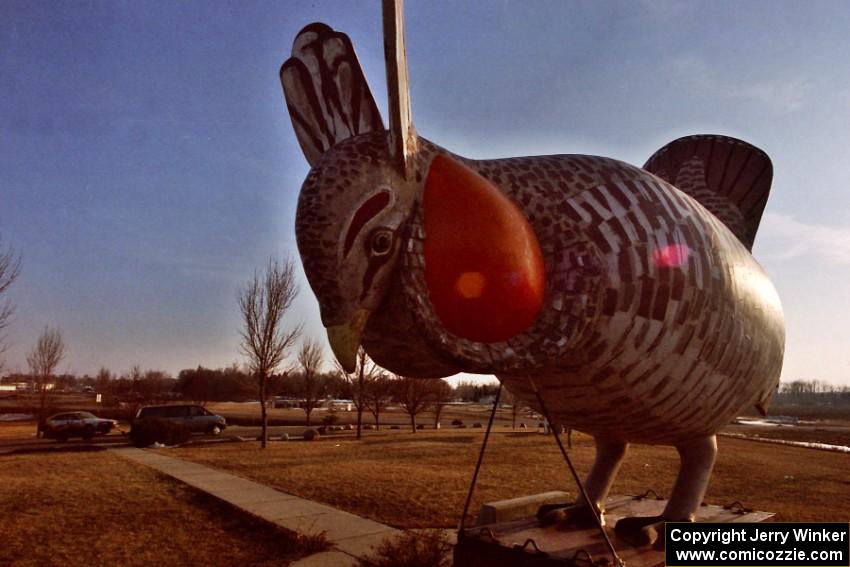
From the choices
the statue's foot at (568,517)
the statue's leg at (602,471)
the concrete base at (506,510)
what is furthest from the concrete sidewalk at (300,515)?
the statue's leg at (602,471)

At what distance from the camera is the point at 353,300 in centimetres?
216

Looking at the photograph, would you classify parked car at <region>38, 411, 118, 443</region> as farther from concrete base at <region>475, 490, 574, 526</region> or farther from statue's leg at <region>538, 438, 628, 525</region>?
statue's leg at <region>538, 438, 628, 525</region>

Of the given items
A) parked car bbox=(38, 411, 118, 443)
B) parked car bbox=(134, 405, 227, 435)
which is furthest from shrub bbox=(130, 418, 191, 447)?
parked car bbox=(38, 411, 118, 443)

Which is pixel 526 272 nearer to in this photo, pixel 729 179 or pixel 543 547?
pixel 543 547

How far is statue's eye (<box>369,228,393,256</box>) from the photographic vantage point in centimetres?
216

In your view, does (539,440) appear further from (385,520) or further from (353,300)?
(353,300)

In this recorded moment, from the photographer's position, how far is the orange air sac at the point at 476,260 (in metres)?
2.19

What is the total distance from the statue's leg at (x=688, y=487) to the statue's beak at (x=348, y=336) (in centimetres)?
261

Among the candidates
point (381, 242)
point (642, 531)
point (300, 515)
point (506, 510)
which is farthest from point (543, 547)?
point (300, 515)

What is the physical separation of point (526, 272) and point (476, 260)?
0.23 m

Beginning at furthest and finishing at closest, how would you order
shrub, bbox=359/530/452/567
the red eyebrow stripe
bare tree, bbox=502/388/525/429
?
1. shrub, bbox=359/530/452/567
2. bare tree, bbox=502/388/525/429
3. the red eyebrow stripe

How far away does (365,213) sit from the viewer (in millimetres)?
2158

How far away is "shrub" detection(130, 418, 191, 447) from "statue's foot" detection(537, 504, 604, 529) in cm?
1580

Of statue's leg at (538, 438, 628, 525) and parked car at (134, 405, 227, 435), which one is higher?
statue's leg at (538, 438, 628, 525)
